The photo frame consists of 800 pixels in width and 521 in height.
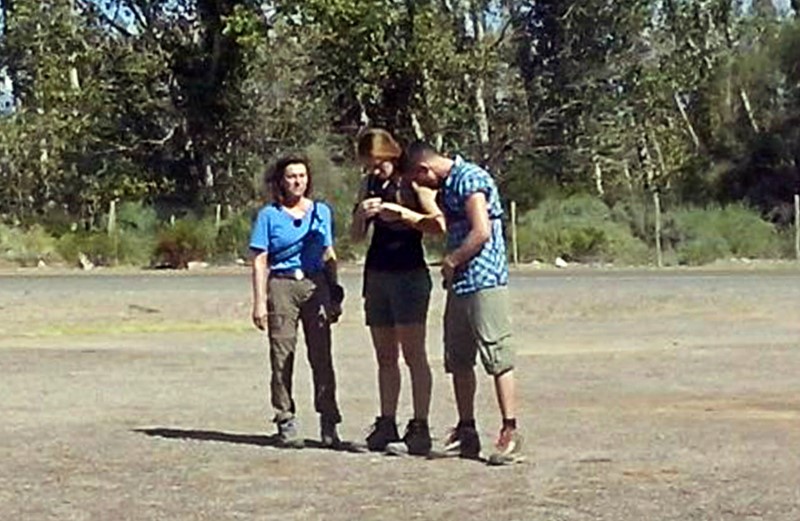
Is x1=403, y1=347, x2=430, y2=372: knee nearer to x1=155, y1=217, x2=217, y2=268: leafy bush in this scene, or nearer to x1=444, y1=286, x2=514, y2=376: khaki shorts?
x1=444, y1=286, x2=514, y2=376: khaki shorts

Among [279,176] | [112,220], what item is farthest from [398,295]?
[112,220]

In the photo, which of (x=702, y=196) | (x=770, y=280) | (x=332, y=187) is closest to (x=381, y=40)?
(x=332, y=187)

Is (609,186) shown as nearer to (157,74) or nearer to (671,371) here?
(157,74)

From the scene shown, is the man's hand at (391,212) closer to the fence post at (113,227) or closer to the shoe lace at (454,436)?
the shoe lace at (454,436)

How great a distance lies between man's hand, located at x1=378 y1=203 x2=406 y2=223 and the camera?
11500mm

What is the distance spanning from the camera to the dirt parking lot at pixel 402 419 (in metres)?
10.1

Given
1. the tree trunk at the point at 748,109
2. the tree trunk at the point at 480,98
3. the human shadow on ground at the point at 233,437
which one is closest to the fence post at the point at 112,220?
the tree trunk at the point at 480,98

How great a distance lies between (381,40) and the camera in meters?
49.9

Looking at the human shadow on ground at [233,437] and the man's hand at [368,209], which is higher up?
the man's hand at [368,209]

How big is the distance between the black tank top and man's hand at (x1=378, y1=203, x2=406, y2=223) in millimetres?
162

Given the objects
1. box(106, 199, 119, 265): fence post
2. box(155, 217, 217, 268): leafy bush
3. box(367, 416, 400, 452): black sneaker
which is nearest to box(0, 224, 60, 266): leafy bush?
box(106, 199, 119, 265): fence post

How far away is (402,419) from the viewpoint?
46.4 ft

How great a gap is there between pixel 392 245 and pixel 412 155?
0.55m

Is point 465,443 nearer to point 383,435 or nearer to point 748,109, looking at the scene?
point 383,435
